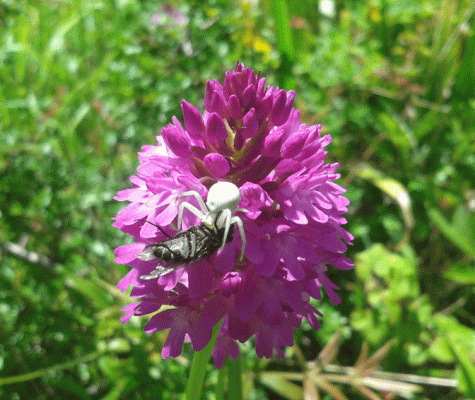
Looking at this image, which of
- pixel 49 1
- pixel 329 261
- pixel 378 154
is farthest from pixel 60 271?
pixel 49 1

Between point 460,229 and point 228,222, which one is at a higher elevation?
point 460,229

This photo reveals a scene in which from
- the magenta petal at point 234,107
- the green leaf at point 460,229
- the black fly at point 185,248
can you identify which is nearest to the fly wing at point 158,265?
the black fly at point 185,248

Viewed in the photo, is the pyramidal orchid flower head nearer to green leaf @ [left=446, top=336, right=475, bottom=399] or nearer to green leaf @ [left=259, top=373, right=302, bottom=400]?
green leaf @ [left=259, top=373, right=302, bottom=400]

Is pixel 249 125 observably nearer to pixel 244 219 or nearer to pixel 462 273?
pixel 244 219

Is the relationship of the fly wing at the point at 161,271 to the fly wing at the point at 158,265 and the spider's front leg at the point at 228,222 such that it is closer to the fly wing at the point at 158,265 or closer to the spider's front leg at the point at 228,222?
the fly wing at the point at 158,265

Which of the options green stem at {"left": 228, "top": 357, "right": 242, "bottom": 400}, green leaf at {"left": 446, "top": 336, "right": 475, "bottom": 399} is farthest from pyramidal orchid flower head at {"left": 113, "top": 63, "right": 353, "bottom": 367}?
green leaf at {"left": 446, "top": 336, "right": 475, "bottom": 399}

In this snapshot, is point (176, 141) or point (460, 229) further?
point (460, 229)

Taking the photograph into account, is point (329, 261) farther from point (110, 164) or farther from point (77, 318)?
point (110, 164)

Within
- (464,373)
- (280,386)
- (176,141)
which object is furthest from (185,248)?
(464,373)
